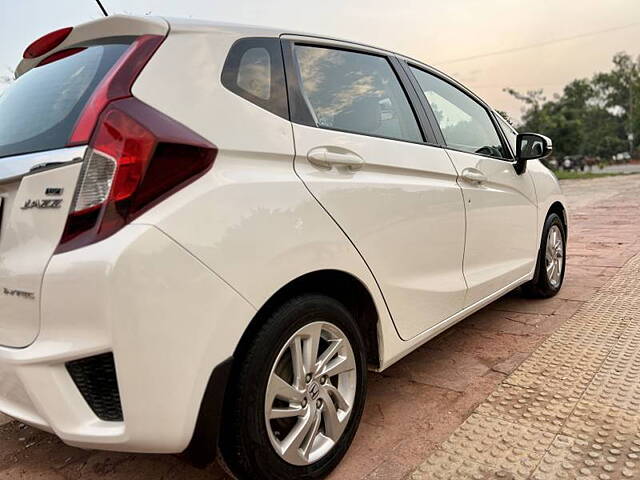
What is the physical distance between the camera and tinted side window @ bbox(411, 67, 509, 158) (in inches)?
109

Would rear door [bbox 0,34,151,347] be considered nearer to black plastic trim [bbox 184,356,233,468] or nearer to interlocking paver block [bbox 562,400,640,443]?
black plastic trim [bbox 184,356,233,468]

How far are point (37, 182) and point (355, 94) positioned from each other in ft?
4.45

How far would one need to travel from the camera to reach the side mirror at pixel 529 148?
3.42 meters

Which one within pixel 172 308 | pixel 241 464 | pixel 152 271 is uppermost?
pixel 152 271

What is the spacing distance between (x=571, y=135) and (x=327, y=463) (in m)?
52.1

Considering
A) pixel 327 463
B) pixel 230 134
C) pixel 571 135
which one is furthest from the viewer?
pixel 571 135

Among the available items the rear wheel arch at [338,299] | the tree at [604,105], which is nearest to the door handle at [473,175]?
the rear wheel arch at [338,299]

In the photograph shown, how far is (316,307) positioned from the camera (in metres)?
1.78

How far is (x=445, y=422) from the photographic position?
2260 millimetres

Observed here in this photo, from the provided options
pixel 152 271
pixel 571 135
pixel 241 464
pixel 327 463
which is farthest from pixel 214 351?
pixel 571 135

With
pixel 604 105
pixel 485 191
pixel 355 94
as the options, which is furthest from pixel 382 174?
pixel 604 105

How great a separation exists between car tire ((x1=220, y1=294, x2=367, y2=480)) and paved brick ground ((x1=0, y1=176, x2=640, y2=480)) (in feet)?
0.65

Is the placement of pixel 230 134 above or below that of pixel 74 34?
below

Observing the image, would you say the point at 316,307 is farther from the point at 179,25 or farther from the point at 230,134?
the point at 179,25
